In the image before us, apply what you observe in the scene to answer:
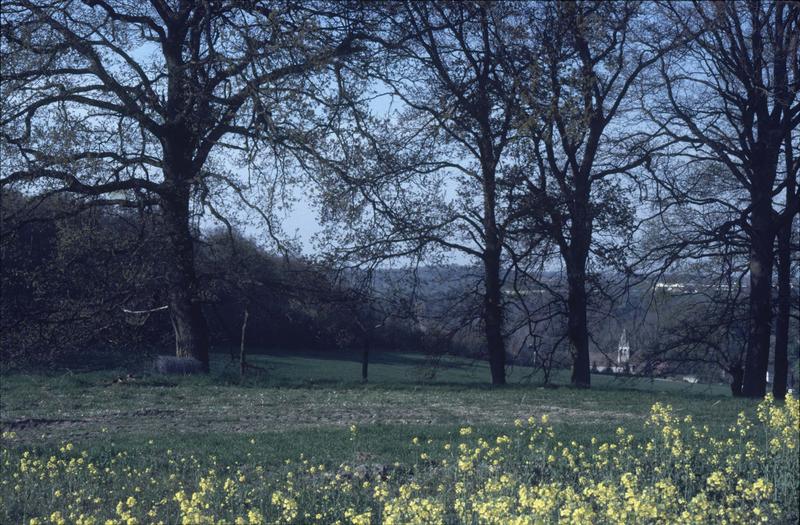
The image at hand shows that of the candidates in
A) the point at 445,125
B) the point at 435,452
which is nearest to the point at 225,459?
the point at 435,452

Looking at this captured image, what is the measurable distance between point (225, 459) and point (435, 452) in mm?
1953

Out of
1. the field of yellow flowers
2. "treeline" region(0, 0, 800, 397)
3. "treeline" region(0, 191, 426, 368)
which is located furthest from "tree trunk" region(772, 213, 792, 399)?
the field of yellow flowers

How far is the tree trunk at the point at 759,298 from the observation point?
20.1 m

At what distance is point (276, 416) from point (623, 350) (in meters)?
13.7

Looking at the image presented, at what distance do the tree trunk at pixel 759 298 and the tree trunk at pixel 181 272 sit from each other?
12.5 metres

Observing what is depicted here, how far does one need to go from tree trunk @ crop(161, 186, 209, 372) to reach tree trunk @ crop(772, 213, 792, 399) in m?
13.5

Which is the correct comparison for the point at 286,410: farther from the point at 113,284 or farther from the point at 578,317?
the point at 578,317

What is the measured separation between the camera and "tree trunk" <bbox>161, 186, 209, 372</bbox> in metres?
16.6

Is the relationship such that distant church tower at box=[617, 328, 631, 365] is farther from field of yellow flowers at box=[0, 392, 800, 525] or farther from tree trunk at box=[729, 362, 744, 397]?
field of yellow flowers at box=[0, 392, 800, 525]

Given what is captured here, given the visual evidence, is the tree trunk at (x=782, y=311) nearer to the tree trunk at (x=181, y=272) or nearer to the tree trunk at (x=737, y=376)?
the tree trunk at (x=737, y=376)

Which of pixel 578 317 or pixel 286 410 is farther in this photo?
pixel 578 317

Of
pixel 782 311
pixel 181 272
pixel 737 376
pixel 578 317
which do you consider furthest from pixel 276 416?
pixel 737 376

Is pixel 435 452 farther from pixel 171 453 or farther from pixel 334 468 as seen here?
pixel 171 453

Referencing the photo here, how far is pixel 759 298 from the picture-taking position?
2048 centimetres
